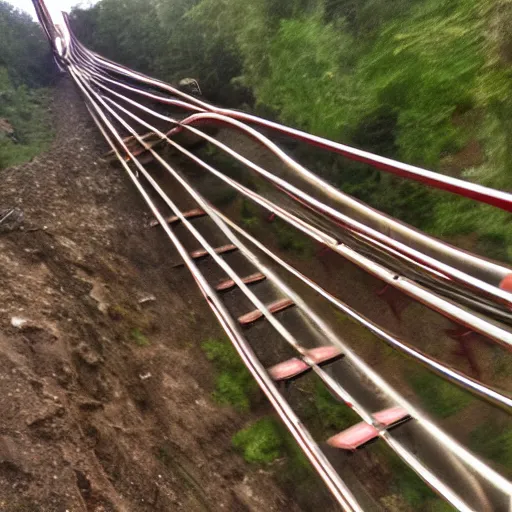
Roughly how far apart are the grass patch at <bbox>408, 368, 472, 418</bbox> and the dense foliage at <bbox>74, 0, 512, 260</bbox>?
37.0 inches

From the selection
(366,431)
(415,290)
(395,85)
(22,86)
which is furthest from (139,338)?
(22,86)

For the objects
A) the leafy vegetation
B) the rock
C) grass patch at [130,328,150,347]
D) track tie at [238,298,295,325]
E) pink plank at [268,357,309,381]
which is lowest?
the leafy vegetation

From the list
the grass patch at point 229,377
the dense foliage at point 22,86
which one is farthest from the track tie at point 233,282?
the dense foliage at point 22,86

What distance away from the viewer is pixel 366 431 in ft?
9.47

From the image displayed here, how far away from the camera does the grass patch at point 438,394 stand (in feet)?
10.3

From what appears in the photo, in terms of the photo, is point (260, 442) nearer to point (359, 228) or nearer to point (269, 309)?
point (269, 309)

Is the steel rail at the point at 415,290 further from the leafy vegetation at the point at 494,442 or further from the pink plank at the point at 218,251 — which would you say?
the leafy vegetation at the point at 494,442

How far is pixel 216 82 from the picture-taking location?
5723 millimetres

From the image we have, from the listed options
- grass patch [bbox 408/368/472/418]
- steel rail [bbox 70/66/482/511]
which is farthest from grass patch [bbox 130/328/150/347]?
grass patch [bbox 408/368/472/418]

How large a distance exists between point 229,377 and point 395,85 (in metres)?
2.61

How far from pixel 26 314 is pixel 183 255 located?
145 centimetres

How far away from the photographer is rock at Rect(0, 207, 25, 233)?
13.8ft

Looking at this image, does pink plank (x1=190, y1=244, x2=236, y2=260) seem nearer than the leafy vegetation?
No

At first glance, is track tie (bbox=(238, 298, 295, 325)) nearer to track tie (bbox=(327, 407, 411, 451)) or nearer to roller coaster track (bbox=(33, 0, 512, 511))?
→ roller coaster track (bbox=(33, 0, 512, 511))
